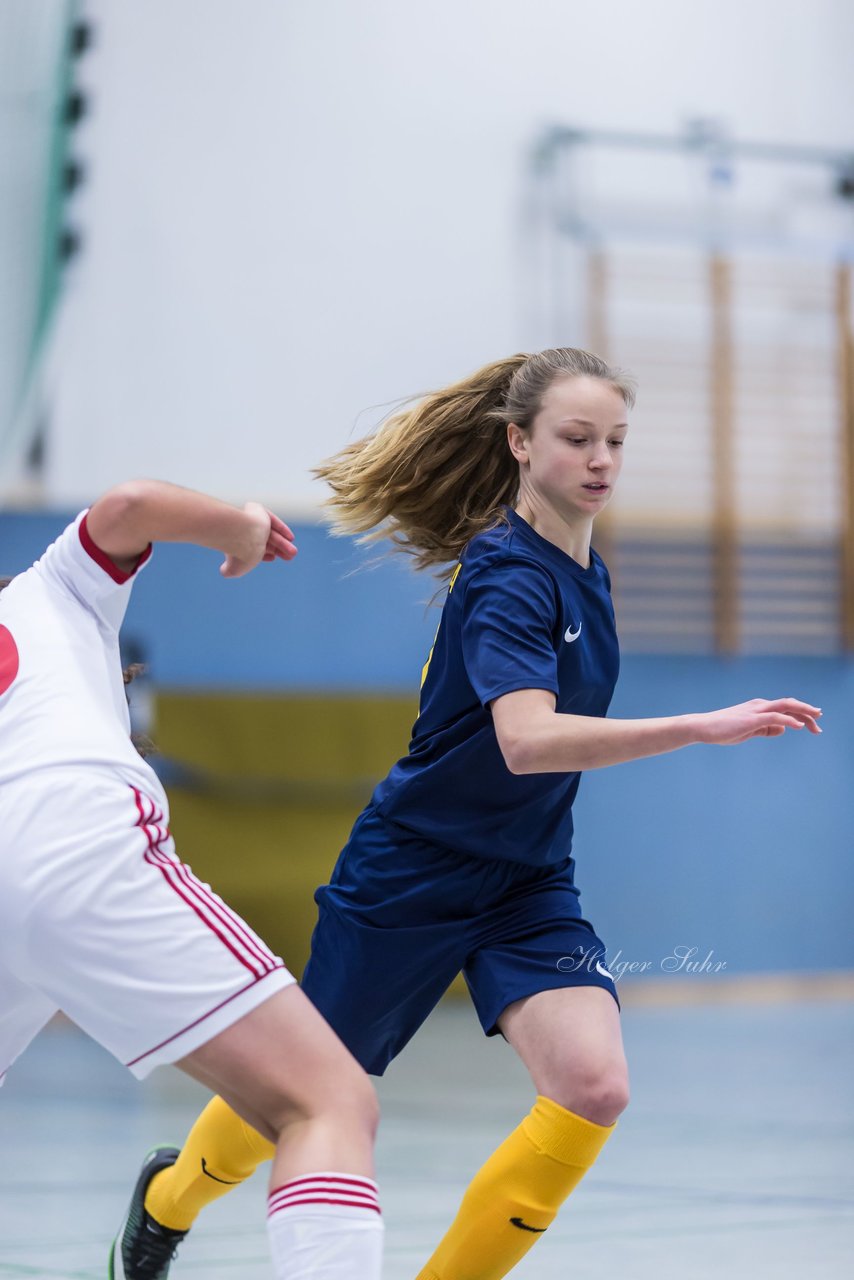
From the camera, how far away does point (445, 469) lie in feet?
7.31

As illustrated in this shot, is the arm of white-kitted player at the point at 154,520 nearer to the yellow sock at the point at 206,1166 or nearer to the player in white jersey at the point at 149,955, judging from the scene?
the player in white jersey at the point at 149,955

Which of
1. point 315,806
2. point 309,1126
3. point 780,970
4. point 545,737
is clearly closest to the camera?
point 309,1126

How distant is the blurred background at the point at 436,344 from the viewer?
20.9 ft

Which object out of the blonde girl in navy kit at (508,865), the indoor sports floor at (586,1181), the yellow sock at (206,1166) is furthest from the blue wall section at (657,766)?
the blonde girl in navy kit at (508,865)

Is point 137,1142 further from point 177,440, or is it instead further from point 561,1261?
point 177,440

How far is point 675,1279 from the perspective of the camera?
236 centimetres

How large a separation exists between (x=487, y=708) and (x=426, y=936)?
0.31 meters

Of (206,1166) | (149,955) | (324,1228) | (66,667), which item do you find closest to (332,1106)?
(324,1228)

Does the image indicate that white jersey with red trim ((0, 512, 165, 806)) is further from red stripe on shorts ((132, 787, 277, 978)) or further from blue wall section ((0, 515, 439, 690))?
blue wall section ((0, 515, 439, 690))

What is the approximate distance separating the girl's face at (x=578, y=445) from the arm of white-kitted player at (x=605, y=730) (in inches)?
11.5

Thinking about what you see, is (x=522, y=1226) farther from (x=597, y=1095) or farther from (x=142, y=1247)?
(x=142, y=1247)

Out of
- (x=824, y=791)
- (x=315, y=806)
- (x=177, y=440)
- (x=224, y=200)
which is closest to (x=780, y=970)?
(x=824, y=791)

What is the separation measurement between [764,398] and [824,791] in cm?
176

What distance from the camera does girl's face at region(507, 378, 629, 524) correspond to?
1971mm
